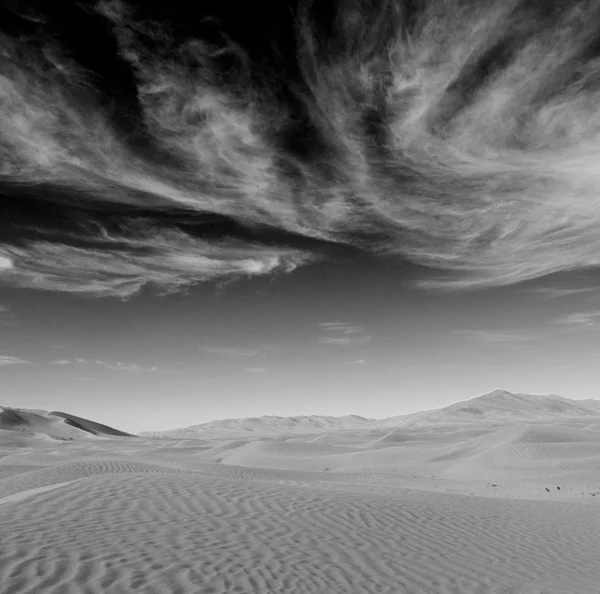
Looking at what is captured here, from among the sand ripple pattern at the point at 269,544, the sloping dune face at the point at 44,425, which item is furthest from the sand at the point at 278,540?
the sloping dune face at the point at 44,425

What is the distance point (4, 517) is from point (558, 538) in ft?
35.9

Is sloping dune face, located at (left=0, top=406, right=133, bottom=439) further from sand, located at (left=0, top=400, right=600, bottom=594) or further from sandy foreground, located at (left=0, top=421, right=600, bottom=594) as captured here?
sand, located at (left=0, top=400, right=600, bottom=594)

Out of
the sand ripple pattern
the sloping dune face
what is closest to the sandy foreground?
the sand ripple pattern

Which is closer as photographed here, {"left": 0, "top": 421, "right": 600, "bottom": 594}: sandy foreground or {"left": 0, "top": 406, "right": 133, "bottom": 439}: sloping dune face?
{"left": 0, "top": 421, "right": 600, "bottom": 594}: sandy foreground

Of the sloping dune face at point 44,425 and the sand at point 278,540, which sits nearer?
the sand at point 278,540

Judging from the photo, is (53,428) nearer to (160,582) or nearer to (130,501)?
(130,501)

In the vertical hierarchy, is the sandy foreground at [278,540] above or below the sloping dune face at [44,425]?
below

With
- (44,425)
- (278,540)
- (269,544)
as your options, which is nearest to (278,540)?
(278,540)

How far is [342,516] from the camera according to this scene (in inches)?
380

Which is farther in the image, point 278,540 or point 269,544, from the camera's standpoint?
point 278,540

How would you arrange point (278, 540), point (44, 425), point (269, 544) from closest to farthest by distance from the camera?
point (269, 544) < point (278, 540) < point (44, 425)

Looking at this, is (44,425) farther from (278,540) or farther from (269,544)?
(269,544)

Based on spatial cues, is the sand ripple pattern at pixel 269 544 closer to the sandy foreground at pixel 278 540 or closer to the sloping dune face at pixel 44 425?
the sandy foreground at pixel 278 540

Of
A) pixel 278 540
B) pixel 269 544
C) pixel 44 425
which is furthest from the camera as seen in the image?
pixel 44 425
